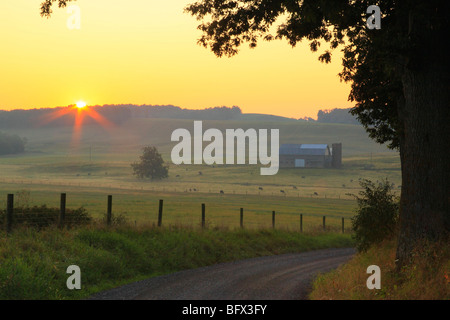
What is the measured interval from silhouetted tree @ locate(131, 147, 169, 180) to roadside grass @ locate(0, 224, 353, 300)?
121 metres

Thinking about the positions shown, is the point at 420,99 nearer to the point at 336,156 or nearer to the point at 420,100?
the point at 420,100

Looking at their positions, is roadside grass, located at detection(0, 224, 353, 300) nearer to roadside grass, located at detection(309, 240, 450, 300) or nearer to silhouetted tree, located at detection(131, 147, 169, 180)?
roadside grass, located at detection(309, 240, 450, 300)

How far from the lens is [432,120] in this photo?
43.8ft

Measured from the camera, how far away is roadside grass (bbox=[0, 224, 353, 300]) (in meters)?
13.2

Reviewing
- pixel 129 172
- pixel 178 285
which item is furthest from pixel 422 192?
pixel 129 172

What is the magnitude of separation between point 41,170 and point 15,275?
15721 centimetres

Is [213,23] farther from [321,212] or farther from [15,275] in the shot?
[321,212]

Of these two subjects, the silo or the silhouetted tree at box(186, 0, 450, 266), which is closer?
the silhouetted tree at box(186, 0, 450, 266)

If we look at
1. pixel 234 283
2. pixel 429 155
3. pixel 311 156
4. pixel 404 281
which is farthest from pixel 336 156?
pixel 404 281

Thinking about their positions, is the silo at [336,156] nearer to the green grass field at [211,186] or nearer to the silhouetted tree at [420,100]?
the green grass field at [211,186]

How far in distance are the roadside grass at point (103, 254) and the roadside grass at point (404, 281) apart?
5.93 m

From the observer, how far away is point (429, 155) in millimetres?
13367

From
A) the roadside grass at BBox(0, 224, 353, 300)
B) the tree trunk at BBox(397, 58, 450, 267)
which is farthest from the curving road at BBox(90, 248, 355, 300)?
the tree trunk at BBox(397, 58, 450, 267)
